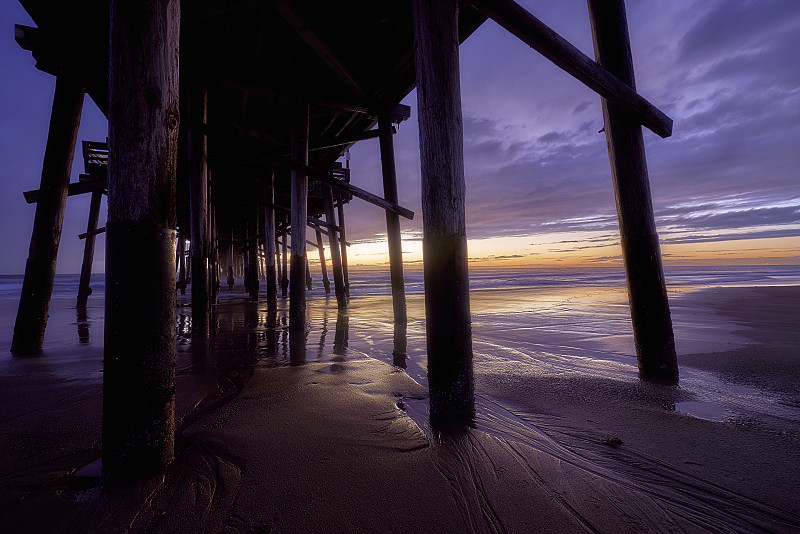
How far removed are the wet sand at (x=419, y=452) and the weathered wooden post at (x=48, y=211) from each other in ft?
2.77

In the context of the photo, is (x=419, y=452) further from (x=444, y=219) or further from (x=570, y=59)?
(x=570, y=59)

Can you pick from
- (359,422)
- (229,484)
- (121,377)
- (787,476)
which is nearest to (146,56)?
(121,377)

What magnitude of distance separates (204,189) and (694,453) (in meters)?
6.07

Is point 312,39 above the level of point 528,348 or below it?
above

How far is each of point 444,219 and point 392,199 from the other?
4071mm

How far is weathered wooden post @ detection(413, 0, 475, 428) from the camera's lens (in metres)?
2.07

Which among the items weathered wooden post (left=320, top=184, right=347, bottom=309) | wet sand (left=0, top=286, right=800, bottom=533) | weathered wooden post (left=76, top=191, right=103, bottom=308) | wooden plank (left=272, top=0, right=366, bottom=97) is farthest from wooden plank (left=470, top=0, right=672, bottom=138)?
weathered wooden post (left=76, top=191, right=103, bottom=308)

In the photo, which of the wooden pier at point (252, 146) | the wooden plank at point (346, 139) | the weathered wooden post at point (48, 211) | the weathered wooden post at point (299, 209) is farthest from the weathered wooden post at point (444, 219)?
the wooden plank at point (346, 139)

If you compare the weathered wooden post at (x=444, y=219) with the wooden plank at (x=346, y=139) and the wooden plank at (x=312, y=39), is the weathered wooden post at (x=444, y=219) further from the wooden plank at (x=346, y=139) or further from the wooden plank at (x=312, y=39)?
the wooden plank at (x=346, y=139)

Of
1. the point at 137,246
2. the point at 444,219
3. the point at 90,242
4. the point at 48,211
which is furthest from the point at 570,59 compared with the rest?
the point at 90,242

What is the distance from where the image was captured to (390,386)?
2748mm

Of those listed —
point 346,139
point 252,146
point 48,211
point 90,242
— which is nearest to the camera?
point 48,211

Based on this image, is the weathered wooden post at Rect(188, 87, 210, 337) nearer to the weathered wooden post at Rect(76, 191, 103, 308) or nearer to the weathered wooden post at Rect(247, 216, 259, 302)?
the weathered wooden post at Rect(76, 191, 103, 308)

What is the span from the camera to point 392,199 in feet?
19.8
